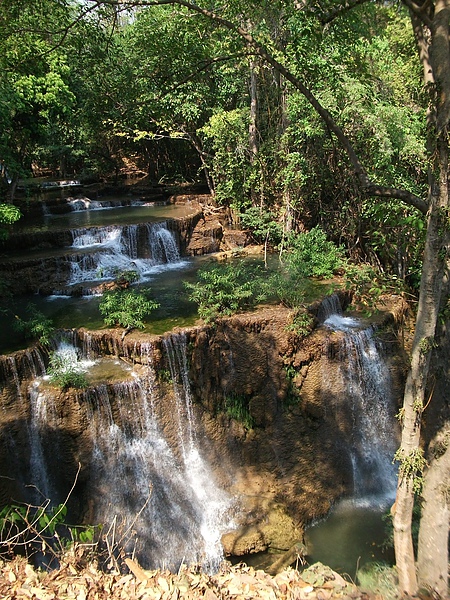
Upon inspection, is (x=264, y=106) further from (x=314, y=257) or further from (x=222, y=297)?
(x=222, y=297)

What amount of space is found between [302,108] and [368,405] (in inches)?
269

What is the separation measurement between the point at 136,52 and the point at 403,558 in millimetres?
16573

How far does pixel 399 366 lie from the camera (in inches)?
344

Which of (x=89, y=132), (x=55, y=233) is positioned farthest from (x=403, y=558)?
(x=89, y=132)

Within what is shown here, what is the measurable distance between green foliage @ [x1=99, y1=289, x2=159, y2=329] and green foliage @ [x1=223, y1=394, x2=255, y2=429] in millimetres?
1967

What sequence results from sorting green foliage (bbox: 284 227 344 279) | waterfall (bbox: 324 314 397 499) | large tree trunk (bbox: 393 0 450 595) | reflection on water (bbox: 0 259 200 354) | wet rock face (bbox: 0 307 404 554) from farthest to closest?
green foliage (bbox: 284 227 344 279)
reflection on water (bbox: 0 259 200 354)
waterfall (bbox: 324 314 397 499)
wet rock face (bbox: 0 307 404 554)
large tree trunk (bbox: 393 0 450 595)

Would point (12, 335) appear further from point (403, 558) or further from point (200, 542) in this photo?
point (403, 558)

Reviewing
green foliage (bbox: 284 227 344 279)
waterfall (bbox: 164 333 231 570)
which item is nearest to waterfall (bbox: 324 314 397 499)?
green foliage (bbox: 284 227 344 279)

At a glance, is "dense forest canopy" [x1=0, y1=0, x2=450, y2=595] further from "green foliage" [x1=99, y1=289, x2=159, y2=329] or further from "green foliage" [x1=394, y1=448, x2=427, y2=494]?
"green foliage" [x1=99, y1=289, x2=159, y2=329]

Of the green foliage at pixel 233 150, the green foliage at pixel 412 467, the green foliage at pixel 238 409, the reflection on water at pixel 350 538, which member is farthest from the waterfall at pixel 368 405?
the green foliage at pixel 233 150

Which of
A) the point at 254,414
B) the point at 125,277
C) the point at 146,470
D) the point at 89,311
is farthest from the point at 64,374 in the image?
the point at 125,277

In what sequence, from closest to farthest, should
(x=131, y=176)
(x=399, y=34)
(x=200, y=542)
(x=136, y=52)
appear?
(x=200, y=542) < (x=399, y=34) < (x=136, y=52) < (x=131, y=176)

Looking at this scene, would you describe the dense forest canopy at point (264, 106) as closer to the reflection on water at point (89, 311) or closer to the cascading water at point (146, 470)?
the reflection on water at point (89, 311)

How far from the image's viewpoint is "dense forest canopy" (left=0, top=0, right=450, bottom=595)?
3912 mm
